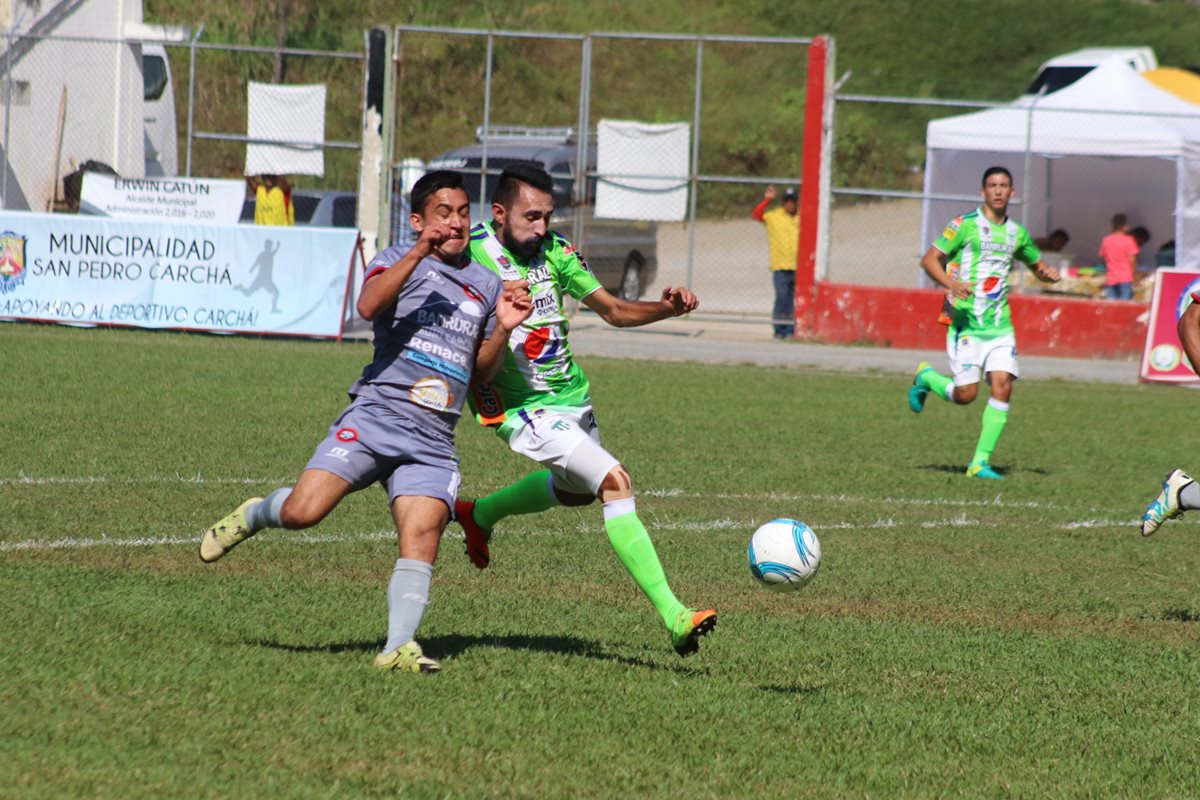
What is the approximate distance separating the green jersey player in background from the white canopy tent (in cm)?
1511

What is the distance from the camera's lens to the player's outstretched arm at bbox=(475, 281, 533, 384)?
17.9 ft

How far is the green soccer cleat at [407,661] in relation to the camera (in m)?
5.31

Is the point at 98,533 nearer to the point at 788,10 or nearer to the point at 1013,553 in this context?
the point at 1013,553

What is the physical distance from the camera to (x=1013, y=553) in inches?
329

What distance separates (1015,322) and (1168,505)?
1394 cm

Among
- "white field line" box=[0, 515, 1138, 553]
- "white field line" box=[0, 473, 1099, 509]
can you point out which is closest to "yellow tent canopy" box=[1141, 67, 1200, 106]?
"white field line" box=[0, 473, 1099, 509]

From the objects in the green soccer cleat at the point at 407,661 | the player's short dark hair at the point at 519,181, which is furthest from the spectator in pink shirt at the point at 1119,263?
the green soccer cleat at the point at 407,661

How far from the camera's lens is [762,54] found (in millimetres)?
43844

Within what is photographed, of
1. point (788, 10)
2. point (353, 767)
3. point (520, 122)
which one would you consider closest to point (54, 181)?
point (520, 122)

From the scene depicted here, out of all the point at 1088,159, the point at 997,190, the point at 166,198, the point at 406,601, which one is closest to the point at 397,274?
the point at 406,601

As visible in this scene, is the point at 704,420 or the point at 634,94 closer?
the point at 704,420

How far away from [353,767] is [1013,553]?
4911 mm

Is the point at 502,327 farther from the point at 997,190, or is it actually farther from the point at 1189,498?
the point at 997,190

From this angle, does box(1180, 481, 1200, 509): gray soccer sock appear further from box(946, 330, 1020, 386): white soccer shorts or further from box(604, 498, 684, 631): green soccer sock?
box(946, 330, 1020, 386): white soccer shorts
